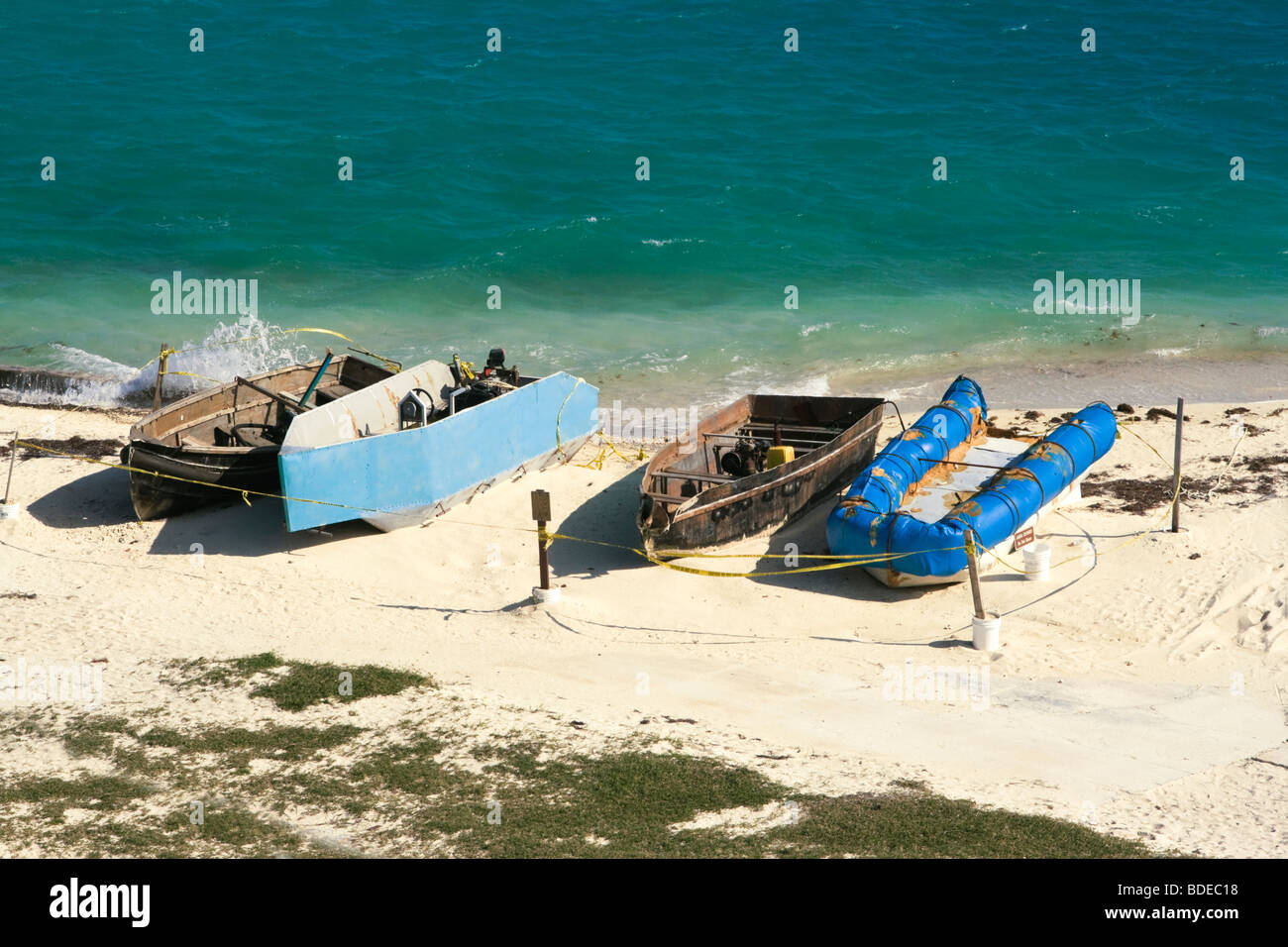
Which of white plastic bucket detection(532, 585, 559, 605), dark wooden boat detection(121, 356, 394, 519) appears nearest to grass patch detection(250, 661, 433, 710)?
white plastic bucket detection(532, 585, 559, 605)

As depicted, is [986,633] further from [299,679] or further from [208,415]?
[208,415]

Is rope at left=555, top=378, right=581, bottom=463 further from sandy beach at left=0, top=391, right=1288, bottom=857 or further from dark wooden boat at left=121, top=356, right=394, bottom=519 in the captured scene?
dark wooden boat at left=121, top=356, right=394, bottom=519

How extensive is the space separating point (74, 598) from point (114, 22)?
3489cm

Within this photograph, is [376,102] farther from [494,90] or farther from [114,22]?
[114,22]

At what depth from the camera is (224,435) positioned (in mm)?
16469

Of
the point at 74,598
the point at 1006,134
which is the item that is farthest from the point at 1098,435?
the point at 1006,134

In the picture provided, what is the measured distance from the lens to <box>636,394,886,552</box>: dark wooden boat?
14.3m

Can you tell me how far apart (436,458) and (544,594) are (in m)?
3.02

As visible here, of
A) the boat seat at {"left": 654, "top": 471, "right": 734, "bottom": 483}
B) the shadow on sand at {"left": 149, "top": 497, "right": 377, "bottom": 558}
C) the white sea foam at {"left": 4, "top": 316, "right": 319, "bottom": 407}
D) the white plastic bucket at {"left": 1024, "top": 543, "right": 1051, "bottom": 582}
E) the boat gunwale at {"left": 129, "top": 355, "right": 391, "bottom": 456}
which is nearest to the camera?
the white plastic bucket at {"left": 1024, "top": 543, "right": 1051, "bottom": 582}

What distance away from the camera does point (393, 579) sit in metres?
14.3

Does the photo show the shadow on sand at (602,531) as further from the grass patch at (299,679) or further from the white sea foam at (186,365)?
the white sea foam at (186,365)

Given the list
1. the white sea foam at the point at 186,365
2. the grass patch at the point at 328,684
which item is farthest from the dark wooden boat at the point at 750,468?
the white sea foam at the point at 186,365

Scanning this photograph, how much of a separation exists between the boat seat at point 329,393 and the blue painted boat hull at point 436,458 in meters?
1.74

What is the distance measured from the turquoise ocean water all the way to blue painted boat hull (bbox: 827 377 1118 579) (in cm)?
649
